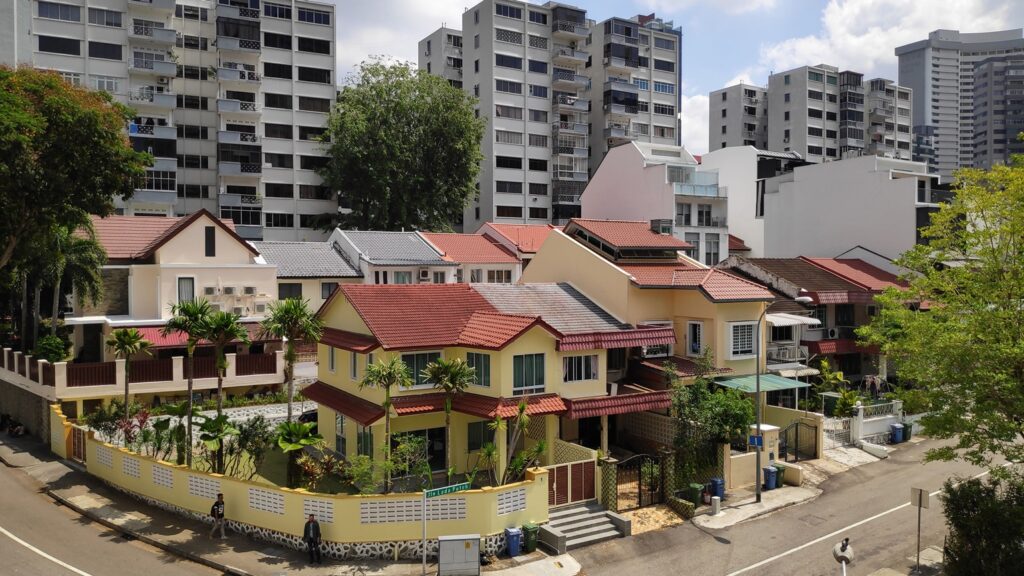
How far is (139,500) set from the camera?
28.5 meters

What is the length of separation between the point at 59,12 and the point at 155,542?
58275mm

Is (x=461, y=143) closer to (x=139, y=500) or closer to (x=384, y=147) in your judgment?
(x=384, y=147)

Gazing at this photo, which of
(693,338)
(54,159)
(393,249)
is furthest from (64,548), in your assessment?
(393,249)

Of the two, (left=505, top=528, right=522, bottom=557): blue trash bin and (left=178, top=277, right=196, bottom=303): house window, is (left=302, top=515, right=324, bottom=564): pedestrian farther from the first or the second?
(left=178, top=277, right=196, bottom=303): house window

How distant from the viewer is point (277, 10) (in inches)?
2835

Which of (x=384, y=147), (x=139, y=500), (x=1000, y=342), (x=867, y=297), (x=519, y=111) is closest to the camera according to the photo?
(x=1000, y=342)

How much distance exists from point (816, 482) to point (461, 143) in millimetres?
46379

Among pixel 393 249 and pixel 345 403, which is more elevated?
pixel 393 249

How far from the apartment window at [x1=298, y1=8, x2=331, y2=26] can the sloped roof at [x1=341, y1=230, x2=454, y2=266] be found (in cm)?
2979

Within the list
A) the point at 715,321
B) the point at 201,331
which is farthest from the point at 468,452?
the point at 715,321

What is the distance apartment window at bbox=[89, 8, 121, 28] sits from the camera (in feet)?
215

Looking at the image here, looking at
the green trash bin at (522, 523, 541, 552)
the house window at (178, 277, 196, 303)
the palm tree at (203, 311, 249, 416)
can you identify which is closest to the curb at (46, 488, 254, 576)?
the palm tree at (203, 311, 249, 416)

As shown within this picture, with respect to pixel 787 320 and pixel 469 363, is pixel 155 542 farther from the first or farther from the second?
pixel 787 320

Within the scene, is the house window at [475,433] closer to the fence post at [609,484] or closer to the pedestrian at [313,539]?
the fence post at [609,484]
